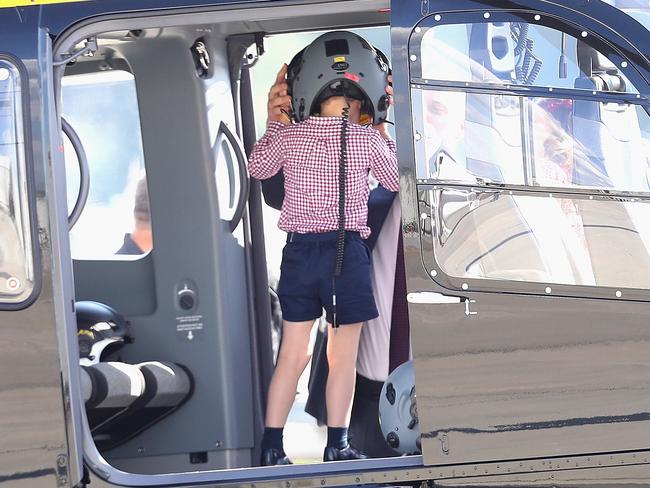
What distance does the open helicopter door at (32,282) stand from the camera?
359cm

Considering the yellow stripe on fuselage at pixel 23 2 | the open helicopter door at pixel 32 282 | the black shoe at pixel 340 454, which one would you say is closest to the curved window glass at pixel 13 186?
the open helicopter door at pixel 32 282

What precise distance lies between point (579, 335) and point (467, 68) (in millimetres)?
894

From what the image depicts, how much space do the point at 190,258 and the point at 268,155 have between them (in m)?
0.61

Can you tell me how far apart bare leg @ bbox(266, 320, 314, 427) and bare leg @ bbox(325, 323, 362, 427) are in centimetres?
11

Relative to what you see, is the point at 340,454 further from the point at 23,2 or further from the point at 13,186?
the point at 23,2

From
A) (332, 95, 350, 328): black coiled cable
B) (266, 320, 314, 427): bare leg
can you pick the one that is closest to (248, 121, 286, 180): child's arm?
(332, 95, 350, 328): black coiled cable

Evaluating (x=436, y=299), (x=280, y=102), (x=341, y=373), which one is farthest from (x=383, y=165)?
(x=436, y=299)

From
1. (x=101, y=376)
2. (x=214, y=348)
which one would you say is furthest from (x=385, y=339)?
(x=101, y=376)

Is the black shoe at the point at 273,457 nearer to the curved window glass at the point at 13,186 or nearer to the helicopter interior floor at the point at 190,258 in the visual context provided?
the helicopter interior floor at the point at 190,258

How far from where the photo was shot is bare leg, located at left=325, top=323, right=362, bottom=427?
429 centimetres

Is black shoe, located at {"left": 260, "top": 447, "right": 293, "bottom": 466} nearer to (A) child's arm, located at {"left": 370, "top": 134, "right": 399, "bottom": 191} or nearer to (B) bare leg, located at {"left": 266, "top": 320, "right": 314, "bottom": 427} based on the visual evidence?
(B) bare leg, located at {"left": 266, "top": 320, "right": 314, "bottom": 427}

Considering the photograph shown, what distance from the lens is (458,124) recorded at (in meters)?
3.57

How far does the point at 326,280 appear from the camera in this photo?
4332 millimetres

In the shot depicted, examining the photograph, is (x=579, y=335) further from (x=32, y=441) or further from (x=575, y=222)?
(x=32, y=441)
